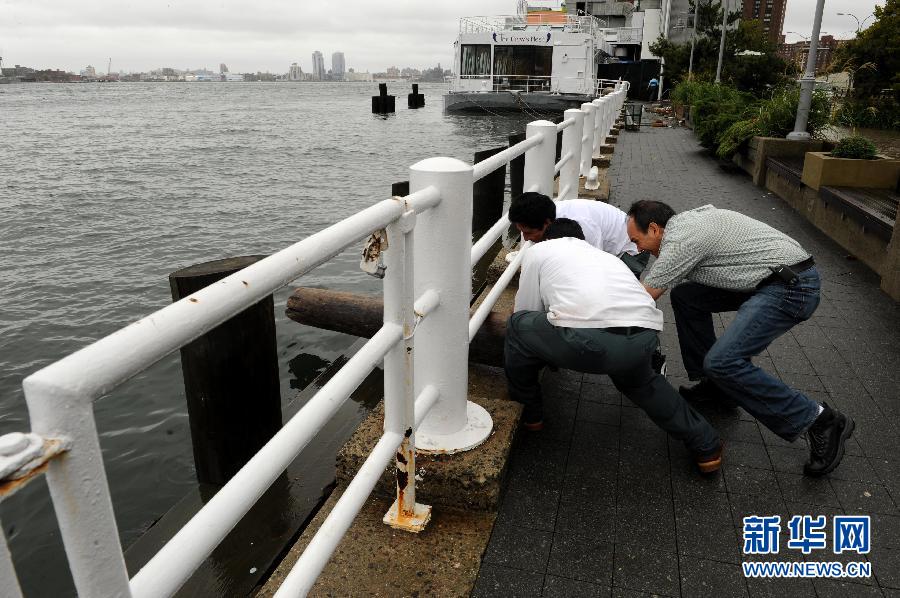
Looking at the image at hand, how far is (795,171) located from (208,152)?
26072 mm

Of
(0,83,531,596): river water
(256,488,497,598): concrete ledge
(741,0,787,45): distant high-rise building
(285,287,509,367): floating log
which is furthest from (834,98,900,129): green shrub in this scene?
(741,0,787,45): distant high-rise building

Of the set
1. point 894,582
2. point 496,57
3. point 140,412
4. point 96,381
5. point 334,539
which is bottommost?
point 140,412

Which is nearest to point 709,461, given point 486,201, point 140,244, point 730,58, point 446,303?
point 446,303

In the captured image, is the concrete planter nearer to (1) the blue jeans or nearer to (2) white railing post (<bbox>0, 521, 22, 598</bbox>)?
(1) the blue jeans

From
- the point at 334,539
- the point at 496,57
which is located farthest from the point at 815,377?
the point at 496,57

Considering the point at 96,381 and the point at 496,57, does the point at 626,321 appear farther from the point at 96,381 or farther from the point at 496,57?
the point at 496,57

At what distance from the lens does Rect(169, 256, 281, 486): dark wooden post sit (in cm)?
313

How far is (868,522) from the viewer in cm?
265

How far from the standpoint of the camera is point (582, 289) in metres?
2.85

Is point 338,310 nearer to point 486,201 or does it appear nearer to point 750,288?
point 750,288

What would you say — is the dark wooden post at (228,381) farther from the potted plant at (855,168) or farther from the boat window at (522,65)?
the boat window at (522,65)

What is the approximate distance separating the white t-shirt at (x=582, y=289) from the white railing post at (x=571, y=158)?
313 centimetres

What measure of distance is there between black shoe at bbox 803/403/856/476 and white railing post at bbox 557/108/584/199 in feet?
11.6

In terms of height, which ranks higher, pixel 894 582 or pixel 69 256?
pixel 894 582
